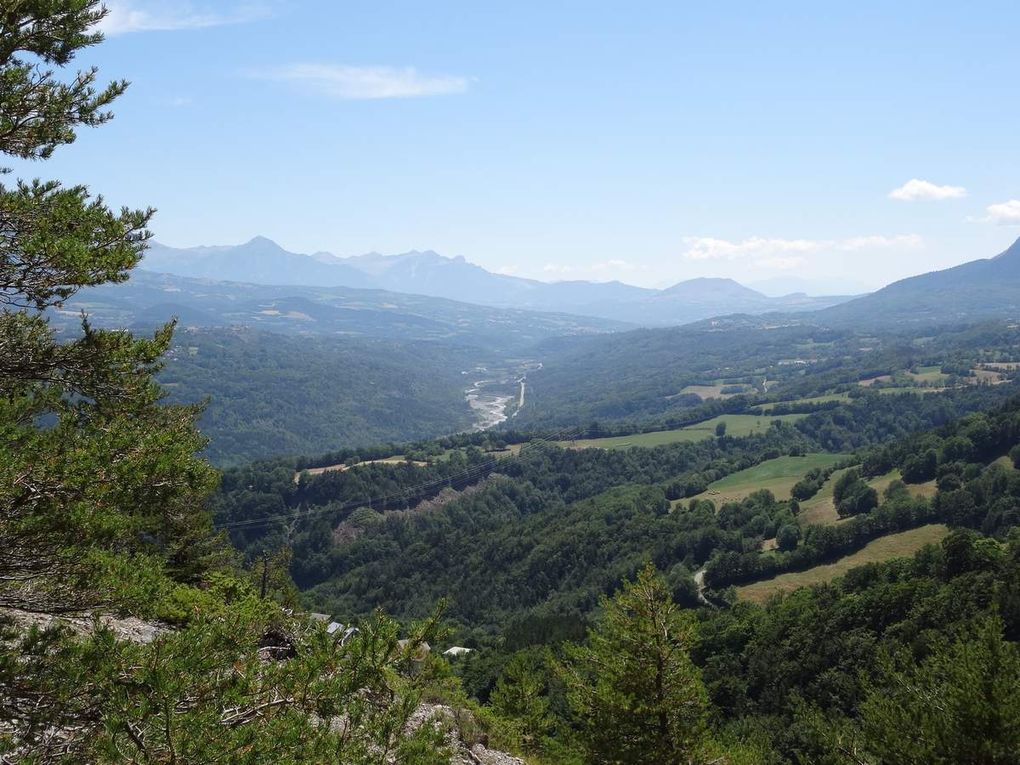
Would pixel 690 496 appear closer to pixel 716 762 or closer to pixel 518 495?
pixel 518 495

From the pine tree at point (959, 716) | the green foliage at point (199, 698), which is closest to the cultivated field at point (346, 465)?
the pine tree at point (959, 716)

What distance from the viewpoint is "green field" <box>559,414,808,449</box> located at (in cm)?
18162

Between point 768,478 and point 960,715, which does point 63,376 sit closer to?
point 960,715

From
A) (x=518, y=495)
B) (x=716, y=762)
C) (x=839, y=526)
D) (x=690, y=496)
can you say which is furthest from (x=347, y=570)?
(x=716, y=762)

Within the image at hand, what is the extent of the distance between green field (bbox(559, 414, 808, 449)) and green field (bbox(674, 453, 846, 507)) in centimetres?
3805

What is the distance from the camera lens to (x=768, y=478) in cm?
13162

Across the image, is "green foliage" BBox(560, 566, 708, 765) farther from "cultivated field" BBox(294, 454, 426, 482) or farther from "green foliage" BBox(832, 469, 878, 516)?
"cultivated field" BBox(294, 454, 426, 482)

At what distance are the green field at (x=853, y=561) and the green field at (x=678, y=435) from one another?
9181 centimetres

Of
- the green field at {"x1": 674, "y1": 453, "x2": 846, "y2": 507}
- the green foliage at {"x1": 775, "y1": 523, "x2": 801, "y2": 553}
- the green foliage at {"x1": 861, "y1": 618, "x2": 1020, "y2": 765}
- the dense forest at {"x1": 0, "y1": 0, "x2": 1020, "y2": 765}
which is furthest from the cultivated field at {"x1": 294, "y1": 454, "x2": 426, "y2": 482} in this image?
the green foliage at {"x1": 861, "y1": 618, "x2": 1020, "y2": 765}

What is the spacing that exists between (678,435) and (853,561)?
107m

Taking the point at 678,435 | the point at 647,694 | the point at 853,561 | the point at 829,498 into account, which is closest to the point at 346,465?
the point at 678,435

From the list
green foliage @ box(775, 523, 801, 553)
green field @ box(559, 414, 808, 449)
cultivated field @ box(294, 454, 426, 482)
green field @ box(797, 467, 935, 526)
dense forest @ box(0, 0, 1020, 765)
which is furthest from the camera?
green field @ box(559, 414, 808, 449)

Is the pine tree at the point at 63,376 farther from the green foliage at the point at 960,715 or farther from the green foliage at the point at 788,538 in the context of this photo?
the green foliage at the point at 788,538

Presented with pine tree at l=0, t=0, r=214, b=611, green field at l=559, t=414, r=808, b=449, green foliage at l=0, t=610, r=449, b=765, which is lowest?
green field at l=559, t=414, r=808, b=449
